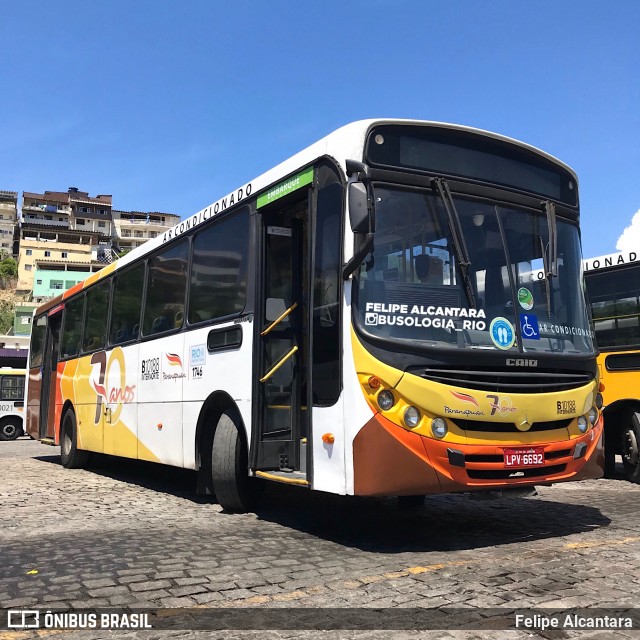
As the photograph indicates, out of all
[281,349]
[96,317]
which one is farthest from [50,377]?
[281,349]

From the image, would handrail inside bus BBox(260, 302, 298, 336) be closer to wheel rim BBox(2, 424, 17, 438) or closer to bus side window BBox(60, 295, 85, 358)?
bus side window BBox(60, 295, 85, 358)

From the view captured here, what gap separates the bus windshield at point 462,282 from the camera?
5805 millimetres

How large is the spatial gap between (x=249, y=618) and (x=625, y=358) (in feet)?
26.1

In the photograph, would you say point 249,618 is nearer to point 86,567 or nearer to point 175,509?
Answer: point 86,567

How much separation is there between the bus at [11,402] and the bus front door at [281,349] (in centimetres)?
2281

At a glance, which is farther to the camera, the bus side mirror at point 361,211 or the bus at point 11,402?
the bus at point 11,402

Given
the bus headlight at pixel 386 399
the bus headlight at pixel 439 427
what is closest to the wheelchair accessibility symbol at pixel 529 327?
the bus headlight at pixel 439 427

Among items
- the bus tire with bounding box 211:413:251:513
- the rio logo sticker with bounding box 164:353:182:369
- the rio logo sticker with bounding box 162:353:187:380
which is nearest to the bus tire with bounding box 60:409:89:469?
the rio logo sticker with bounding box 162:353:187:380

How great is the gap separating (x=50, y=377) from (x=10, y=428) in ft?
47.7

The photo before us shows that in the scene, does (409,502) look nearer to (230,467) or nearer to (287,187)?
(230,467)

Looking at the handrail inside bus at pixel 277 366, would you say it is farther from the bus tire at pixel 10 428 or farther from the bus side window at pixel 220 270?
the bus tire at pixel 10 428

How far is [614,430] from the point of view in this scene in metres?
10.5

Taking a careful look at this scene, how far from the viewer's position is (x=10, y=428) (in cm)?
2775

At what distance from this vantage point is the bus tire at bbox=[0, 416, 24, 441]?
27594mm
